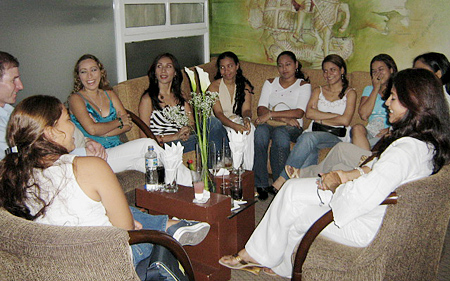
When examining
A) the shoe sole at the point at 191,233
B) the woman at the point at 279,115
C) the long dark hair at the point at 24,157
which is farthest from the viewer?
the woman at the point at 279,115

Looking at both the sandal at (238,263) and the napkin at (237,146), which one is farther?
the napkin at (237,146)

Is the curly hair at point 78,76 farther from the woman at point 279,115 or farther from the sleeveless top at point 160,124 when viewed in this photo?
the woman at point 279,115

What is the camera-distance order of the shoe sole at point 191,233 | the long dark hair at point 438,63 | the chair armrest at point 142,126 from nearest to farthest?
the shoe sole at point 191,233 → the long dark hair at point 438,63 → the chair armrest at point 142,126

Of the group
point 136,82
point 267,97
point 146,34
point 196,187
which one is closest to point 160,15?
point 146,34

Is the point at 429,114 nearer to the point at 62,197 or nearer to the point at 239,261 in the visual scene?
the point at 239,261

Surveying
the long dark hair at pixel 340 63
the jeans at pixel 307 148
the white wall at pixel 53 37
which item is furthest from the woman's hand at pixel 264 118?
the white wall at pixel 53 37

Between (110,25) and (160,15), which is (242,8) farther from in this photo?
(110,25)

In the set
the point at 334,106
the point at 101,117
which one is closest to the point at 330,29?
the point at 334,106

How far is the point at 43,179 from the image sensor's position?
5.62 feet

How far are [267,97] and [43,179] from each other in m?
2.98

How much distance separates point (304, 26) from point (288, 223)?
118 inches

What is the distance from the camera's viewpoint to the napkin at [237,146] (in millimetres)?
2934

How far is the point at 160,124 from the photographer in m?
3.94

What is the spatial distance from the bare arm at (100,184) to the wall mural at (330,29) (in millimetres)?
3502
